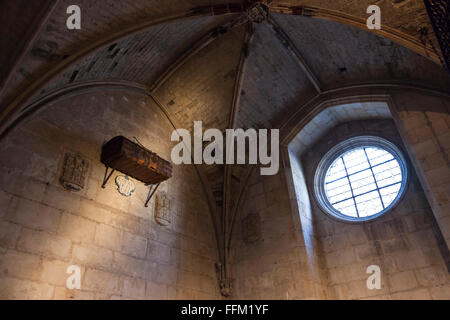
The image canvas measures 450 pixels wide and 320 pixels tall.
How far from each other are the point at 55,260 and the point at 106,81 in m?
3.85

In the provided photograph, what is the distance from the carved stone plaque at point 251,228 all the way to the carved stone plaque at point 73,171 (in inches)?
163

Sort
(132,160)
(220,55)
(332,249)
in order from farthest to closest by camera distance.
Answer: (220,55) < (332,249) < (132,160)

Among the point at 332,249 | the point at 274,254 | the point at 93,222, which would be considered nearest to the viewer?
the point at 93,222

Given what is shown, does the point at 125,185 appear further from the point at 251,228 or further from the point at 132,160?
the point at 251,228

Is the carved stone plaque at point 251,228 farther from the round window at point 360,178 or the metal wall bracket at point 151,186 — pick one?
Result: the metal wall bracket at point 151,186

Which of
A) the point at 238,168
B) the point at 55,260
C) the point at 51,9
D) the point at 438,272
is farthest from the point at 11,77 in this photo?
the point at 438,272

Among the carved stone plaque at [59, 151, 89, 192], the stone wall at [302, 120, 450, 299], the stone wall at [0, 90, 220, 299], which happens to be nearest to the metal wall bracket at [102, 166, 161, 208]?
the stone wall at [0, 90, 220, 299]

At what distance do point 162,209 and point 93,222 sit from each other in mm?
1683

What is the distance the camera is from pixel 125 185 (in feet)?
22.7

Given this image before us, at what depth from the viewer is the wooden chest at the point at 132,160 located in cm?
636

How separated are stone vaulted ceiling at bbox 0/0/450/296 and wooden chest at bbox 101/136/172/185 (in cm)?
149

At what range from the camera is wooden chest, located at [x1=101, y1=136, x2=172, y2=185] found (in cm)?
636

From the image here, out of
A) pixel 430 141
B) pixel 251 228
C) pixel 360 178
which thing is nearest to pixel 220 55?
pixel 251 228

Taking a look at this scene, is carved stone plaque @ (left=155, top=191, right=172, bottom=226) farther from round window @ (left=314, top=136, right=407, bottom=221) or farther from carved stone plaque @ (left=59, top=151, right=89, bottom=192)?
round window @ (left=314, top=136, right=407, bottom=221)
